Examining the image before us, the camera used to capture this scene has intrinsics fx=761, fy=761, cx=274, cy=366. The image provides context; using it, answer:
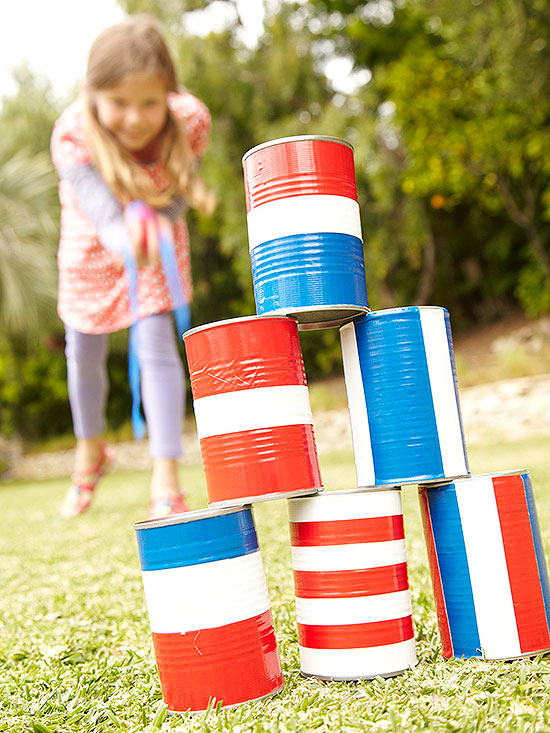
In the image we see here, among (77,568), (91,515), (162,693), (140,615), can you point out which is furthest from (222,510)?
(91,515)

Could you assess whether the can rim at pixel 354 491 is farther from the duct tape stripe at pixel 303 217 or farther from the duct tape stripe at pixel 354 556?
the duct tape stripe at pixel 303 217

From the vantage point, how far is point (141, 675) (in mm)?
1222

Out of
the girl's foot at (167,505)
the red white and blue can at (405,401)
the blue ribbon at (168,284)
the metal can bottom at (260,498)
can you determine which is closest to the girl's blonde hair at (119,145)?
the blue ribbon at (168,284)

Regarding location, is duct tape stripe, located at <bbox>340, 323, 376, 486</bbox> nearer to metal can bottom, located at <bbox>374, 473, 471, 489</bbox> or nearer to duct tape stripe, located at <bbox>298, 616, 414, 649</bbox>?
metal can bottom, located at <bbox>374, 473, 471, 489</bbox>

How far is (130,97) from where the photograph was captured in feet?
8.08

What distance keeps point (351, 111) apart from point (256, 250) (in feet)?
28.6

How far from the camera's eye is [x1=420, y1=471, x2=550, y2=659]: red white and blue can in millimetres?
1137

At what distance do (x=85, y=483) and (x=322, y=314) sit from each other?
2.10m

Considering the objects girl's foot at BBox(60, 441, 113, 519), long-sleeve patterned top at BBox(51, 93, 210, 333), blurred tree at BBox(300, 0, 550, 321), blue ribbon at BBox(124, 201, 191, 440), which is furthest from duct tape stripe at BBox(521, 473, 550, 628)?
blurred tree at BBox(300, 0, 550, 321)

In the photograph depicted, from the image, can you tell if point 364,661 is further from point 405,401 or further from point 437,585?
point 405,401

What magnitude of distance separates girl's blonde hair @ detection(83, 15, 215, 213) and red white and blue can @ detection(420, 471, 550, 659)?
1.67 meters

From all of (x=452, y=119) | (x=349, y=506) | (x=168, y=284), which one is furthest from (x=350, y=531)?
(x=452, y=119)

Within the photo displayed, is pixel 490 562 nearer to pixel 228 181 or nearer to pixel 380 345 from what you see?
pixel 380 345

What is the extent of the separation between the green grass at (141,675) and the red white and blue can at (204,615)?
0.11 ft
